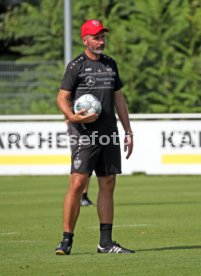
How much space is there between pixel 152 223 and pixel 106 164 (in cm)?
361

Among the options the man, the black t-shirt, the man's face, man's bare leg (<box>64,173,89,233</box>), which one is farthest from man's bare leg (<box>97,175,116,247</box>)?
the man's face

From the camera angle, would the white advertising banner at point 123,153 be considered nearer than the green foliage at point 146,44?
Yes

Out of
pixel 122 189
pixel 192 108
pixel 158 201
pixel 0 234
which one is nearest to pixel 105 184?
pixel 0 234

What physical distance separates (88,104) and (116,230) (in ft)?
10.6

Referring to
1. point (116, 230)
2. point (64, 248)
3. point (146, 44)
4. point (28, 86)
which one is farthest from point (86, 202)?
point (146, 44)

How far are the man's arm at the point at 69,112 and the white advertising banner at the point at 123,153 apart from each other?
47.5ft

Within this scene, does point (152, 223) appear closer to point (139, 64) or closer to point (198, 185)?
point (198, 185)

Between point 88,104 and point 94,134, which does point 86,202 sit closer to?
point 94,134

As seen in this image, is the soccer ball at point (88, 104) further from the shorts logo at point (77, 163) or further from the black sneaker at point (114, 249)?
the black sneaker at point (114, 249)

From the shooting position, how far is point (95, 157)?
1090 centimetres

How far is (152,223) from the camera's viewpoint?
566 inches

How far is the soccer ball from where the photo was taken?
34.8 ft

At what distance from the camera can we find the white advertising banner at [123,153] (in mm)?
25344

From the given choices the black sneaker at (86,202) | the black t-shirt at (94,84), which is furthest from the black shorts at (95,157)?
the black sneaker at (86,202)
